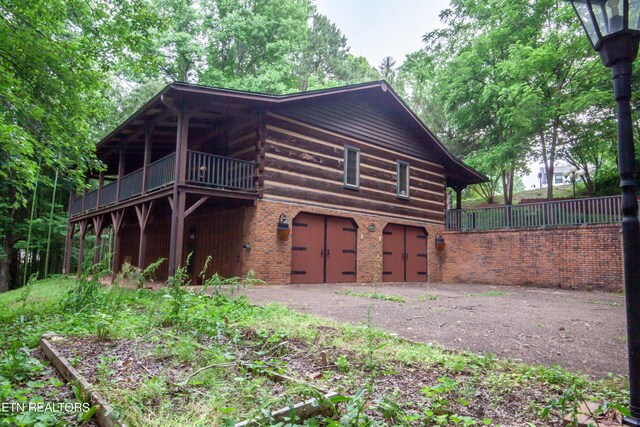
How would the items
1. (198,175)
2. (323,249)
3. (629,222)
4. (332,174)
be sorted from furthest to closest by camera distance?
(332,174) < (323,249) < (198,175) < (629,222)

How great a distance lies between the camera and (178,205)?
10117 mm

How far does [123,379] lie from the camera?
281cm

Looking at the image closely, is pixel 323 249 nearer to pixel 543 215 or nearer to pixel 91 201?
pixel 543 215

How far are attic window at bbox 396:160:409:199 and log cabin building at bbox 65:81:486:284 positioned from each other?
0.19 ft

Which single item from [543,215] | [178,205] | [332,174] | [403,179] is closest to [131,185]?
[178,205]

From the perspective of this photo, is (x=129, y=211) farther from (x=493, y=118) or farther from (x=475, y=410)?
(x=493, y=118)

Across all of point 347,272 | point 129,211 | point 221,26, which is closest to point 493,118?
point 347,272

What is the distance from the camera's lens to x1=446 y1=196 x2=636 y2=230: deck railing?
13.5m

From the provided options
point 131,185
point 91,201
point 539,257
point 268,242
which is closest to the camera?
point 268,242

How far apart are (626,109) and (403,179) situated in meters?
13.9

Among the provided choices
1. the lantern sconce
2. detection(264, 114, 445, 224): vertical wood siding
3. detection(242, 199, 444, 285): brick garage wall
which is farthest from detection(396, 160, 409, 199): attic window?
the lantern sconce

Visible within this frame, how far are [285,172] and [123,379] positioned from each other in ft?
31.6

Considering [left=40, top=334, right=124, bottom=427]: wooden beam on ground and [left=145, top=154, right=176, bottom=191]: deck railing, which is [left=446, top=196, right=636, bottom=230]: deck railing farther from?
[left=40, top=334, right=124, bottom=427]: wooden beam on ground

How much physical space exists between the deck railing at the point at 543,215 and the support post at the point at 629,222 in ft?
42.9
